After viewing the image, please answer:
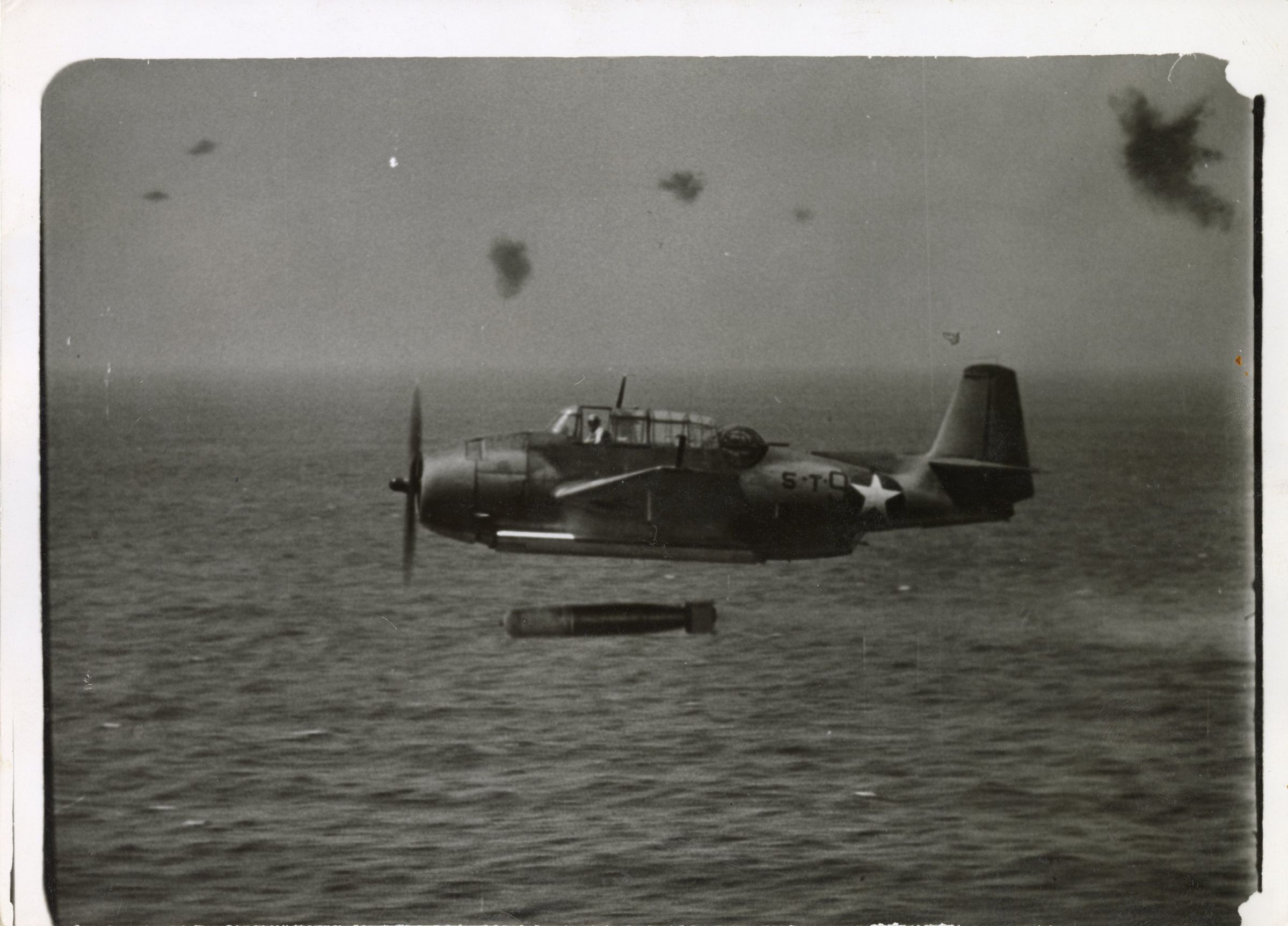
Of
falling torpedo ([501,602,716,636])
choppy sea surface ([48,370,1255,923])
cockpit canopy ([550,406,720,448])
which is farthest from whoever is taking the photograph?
cockpit canopy ([550,406,720,448])

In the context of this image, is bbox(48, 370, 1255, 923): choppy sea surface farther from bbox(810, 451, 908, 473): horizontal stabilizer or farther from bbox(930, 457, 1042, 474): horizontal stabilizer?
bbox(930, 457, 1042, 474): horizontal stabilizer

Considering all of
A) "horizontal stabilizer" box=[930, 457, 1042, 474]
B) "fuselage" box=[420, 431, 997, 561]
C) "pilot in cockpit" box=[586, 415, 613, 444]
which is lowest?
"fuselage" box=[420, 431, 997, 561]

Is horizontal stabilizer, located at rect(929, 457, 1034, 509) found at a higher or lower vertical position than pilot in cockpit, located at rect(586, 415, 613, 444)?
lower

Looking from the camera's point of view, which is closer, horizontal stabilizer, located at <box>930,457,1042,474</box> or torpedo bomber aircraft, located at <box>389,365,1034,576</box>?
Result: torpedo bomber aircraft, located at <box>389,365,1034,576</box>

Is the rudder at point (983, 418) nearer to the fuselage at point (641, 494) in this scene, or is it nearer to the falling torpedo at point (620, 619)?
the fuselage at point (641, 494)

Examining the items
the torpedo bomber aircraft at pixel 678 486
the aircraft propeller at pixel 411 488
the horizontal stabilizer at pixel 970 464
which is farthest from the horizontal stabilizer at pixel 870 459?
the aircraft propeller at pixel 411 488

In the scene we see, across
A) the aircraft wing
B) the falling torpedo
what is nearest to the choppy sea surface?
the falling torpedo

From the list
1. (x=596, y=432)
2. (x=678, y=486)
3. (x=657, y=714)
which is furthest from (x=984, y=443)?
(x=657, y=714)

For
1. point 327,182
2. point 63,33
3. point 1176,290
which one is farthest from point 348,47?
point 1176,290

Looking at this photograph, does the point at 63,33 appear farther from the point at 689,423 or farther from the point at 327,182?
the point at 689,423
